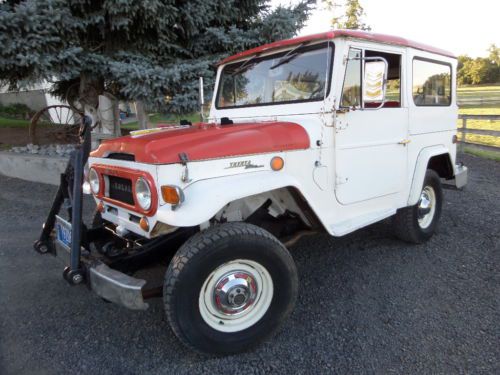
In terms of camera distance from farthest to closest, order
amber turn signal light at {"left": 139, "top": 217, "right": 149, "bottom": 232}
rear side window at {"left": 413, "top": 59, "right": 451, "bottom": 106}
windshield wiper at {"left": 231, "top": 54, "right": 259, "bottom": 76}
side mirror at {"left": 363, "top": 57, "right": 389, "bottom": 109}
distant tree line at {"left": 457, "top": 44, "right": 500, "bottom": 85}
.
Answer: distant tree line at {"left": 457, "top": 44, "right": 500, "bottom": 85}
rear side window at {"left": 413, "top": 59, "right": 451, "bottom": 106}
windshield wiper at {"left": 231, "top": 54, "right": 259, "bottom": 76}
side mirror at {"left": 363, "top": 57, "right": 389, "bottom": 109}
amber turn signal light at {"left": 139, "top": 217, "right": 149, "bottom": 232}

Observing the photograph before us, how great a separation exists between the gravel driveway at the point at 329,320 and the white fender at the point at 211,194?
0.96 meters

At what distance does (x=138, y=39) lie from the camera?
6.92m

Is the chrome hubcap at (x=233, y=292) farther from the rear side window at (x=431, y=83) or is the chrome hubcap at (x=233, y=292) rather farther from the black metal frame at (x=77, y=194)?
the rear side window at (x=431, y=83)

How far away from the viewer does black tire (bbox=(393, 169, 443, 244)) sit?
411 centimetres

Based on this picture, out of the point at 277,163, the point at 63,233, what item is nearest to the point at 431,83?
the point at 277,163

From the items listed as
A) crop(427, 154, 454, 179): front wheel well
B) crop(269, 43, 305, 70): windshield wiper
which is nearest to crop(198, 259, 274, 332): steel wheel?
crop(269, 43, 305, 70): windshield wiper

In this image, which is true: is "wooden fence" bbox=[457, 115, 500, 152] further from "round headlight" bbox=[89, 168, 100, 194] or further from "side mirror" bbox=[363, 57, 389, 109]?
"round headlight" bbox=[89, 168, 100, 194]

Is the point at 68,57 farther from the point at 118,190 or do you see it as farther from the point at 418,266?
the point at 418,266

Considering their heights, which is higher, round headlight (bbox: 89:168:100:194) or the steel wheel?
round headlight (bbox: 89:168:100:194)

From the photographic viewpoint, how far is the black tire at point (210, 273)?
91.0 inches

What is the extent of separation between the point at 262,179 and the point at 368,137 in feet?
4.14

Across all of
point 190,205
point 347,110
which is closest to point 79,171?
point 190,205

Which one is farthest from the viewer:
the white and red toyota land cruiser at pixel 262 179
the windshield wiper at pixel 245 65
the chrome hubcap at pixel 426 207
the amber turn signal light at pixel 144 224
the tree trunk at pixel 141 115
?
the tree trunk at pixel 141 115

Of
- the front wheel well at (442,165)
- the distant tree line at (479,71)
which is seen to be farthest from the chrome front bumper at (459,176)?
the distant tree line at (479,71)
